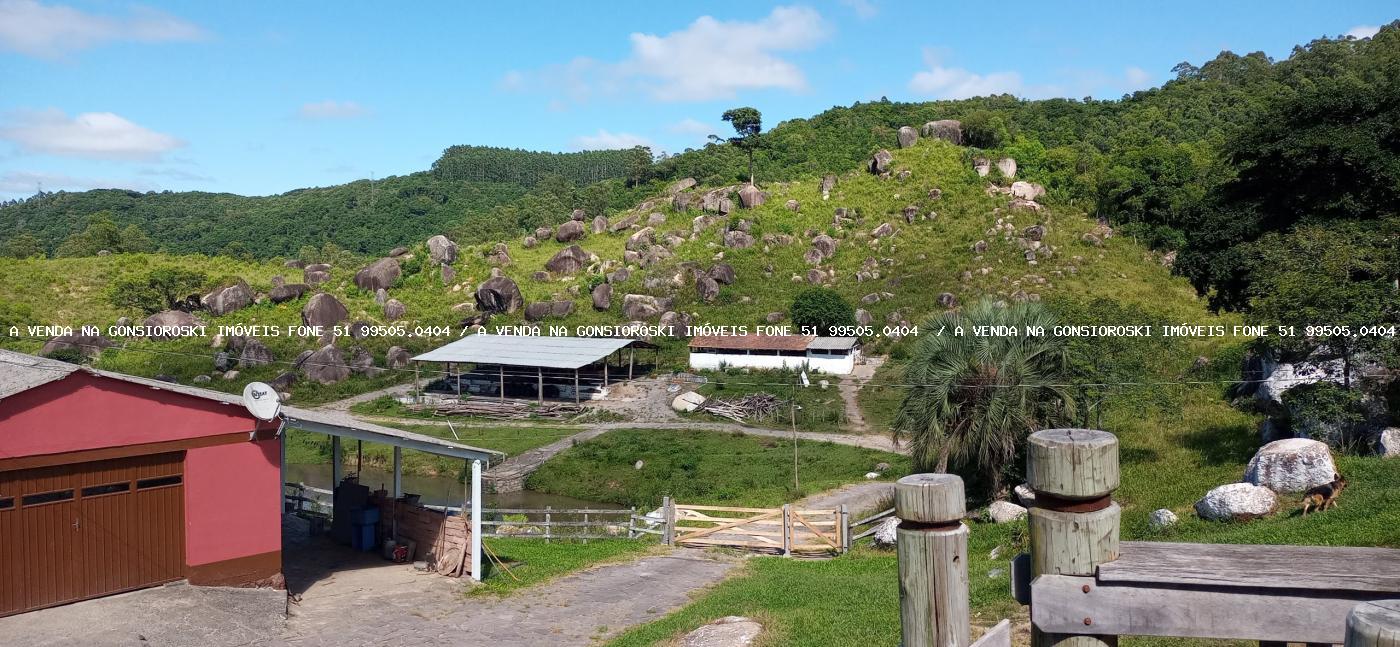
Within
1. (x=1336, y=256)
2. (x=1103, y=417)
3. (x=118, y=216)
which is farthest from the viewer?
(x=118, y=216)

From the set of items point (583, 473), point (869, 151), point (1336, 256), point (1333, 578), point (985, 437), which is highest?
point (869, 151)

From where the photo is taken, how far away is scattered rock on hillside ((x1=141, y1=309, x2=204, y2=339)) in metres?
53.7

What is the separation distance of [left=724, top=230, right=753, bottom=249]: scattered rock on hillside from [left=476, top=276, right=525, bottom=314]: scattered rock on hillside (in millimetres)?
14613

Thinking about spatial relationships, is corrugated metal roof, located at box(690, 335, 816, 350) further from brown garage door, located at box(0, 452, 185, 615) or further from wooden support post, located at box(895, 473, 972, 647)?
wooden support post, located at box(895, 473, 972, 647)

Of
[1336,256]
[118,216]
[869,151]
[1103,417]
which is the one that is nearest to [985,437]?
[1103,417]

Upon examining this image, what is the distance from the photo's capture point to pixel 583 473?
3381 cm

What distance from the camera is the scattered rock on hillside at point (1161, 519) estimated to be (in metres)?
15.1

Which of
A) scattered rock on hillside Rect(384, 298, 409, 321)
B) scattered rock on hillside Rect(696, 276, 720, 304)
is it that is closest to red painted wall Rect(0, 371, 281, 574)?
scattered rock on hillside Rect(696, 276, 720, 304)

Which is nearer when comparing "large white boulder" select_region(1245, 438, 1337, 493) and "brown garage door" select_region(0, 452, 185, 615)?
"brown garage door" select_region(0, 452, 185, 615)

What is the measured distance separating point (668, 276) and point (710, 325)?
22.0 ft

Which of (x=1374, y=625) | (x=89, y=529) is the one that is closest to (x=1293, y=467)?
(x=1374, y=625)

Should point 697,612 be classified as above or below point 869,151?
below

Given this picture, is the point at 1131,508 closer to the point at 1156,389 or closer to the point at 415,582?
the point at 1156,389

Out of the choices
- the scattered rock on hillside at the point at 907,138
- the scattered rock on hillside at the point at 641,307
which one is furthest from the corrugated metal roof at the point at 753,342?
the scattered rock on hillside at the point at 907,138
